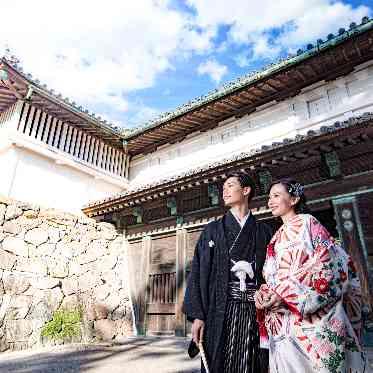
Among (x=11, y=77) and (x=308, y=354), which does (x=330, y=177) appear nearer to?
(x=308, y=354)

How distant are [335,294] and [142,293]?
7796 mm

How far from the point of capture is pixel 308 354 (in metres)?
1.76

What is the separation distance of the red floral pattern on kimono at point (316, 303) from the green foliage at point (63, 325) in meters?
6.71

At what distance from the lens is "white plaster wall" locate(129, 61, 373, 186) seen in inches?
292

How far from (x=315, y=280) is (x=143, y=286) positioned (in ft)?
25.5

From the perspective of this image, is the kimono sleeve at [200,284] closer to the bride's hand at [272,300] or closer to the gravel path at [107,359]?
the bride's hand at [272,300]

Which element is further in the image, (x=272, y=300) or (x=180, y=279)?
(x=180, y=279)

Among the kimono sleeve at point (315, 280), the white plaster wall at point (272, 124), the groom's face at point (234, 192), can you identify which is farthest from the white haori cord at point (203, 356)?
the white plaster wall at point (272, 124)

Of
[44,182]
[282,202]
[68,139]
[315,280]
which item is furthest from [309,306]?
[68,139]

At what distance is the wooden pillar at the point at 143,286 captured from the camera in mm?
8555

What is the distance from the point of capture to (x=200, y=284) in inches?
91.7

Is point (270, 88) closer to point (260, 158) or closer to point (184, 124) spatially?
point (184, 124)

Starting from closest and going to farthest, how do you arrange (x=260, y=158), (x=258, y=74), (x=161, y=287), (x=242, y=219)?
(x=242, y=219), (x=260, y=158), (x=258, y=74), (x=161, y=287)

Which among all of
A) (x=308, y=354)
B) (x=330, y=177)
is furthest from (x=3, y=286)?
→ (x=330, y=177)
